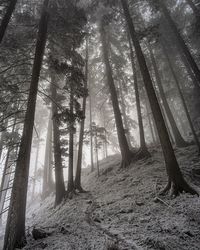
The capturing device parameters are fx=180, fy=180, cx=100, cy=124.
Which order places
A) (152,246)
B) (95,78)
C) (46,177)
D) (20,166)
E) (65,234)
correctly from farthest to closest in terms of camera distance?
1. (46,177)
2. (95,78)
3. (20,166)
4. (65,234)
5. (152,246)

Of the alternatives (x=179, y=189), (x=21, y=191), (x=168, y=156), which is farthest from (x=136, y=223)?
(x=21, y=191)

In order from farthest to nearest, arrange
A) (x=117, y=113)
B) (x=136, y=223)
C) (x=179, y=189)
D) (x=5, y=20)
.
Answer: (x=117, y=113)
(x=5, y=20)
(x=179, y=189)
(x=136, y=223)

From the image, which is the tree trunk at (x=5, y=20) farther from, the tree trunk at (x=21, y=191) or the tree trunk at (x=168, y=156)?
the tree trunk at (x=168, y=156)

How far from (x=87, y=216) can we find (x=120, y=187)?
3025mm

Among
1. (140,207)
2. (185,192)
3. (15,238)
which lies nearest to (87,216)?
(140,207)

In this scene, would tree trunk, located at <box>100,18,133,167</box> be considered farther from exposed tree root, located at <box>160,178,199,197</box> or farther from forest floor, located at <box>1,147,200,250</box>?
exposed tree root, located at <box>160,178,199,197</box>

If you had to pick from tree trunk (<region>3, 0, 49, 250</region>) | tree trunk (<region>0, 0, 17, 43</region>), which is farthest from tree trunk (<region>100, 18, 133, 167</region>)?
tree trunk (<region>3, 0, 49, 250</region>)

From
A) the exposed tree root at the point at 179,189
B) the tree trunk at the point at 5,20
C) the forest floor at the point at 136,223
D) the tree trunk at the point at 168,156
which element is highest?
the tree trunk at the point at 5,20

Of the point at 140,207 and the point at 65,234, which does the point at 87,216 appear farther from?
the point at 140,207

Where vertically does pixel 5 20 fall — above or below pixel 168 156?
above

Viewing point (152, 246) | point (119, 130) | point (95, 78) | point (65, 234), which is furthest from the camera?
point (95, 78)

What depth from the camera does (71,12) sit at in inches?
386

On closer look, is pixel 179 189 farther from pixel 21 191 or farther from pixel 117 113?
pixel 117 113

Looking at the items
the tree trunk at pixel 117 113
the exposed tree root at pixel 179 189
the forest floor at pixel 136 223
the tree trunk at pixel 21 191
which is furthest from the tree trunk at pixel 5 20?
the exposed tree root at pixel 179 189
